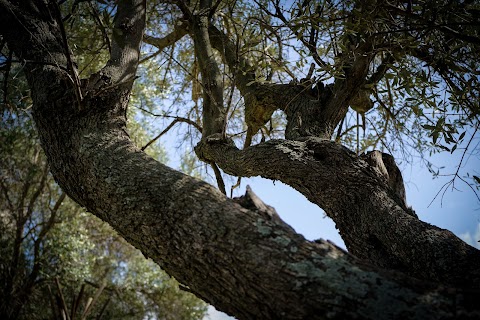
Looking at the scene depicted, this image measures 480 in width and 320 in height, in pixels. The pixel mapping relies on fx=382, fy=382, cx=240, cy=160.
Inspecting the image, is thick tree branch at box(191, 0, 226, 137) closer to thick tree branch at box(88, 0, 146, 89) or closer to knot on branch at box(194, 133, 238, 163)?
knot on branch at box(194, 133, 238, 163)

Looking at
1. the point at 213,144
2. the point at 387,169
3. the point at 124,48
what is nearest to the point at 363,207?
the point at 387,169

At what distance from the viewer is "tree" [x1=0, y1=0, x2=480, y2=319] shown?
1.25m

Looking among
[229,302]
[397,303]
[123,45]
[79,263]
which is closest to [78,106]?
[123,45]

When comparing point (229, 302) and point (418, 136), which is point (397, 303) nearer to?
point (229, 302)

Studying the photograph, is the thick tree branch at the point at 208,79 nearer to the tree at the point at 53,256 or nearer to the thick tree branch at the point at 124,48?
the thick tree branch at the point at 124,48

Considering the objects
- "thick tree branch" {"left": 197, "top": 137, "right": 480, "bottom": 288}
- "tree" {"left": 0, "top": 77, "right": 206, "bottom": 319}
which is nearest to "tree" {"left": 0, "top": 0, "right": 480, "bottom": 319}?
"thick tree branch" {"left": 197, "top": 137, "right": 480, "bottom": 288}

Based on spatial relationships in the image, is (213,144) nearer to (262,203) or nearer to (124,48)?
(124,48)

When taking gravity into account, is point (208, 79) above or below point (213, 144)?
above

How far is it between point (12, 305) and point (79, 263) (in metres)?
1.32

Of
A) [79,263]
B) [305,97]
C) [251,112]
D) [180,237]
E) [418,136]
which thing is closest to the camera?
[180,237]

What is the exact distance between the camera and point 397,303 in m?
1.16

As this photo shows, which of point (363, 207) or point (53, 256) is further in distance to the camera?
point (53, 256)

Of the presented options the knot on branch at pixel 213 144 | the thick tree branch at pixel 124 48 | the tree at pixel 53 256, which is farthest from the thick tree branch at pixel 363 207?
the tree at pixel 53 256

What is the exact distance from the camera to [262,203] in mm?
1649
